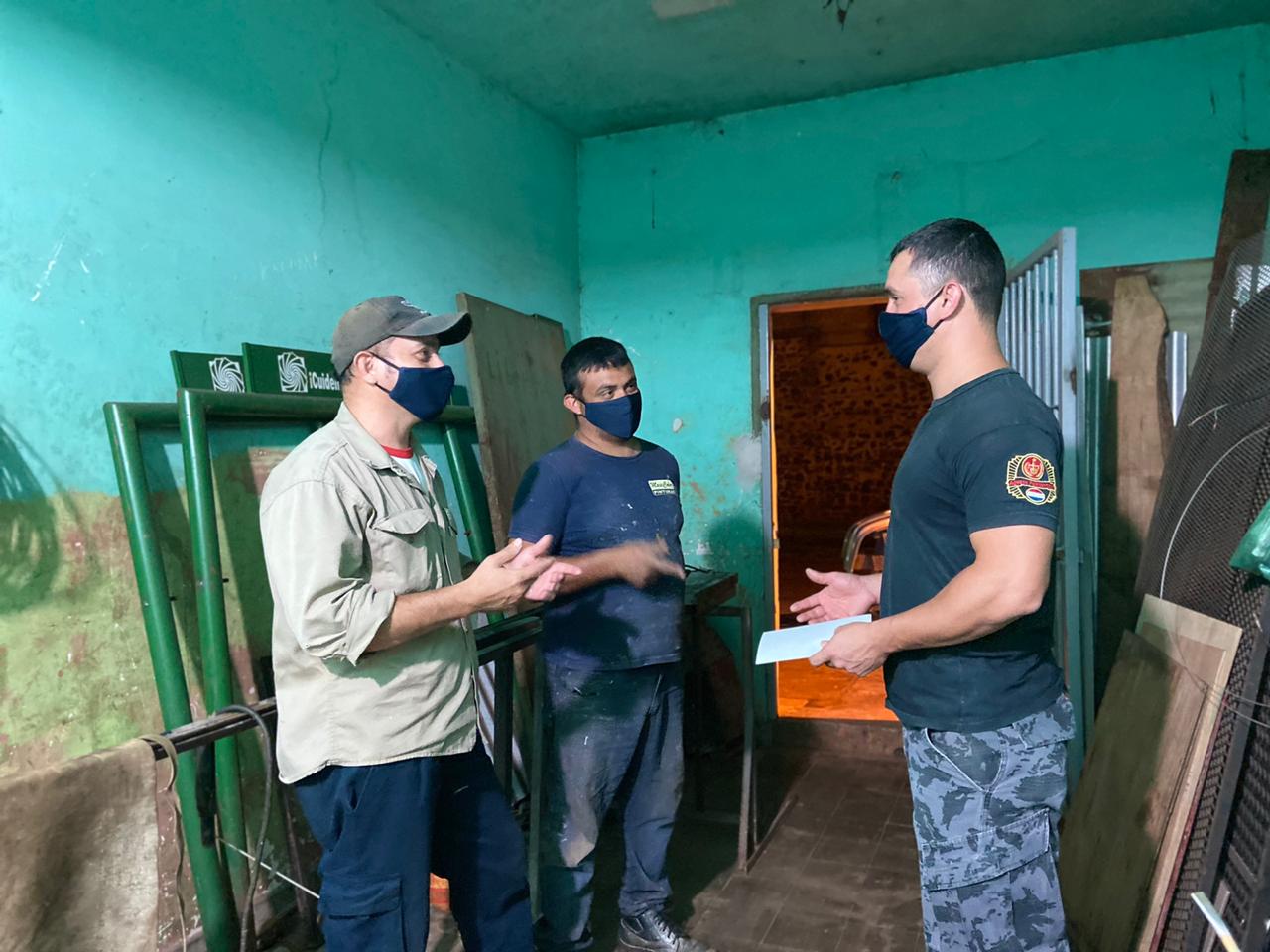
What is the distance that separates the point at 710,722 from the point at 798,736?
46 cm

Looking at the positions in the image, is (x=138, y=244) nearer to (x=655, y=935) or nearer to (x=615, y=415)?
(x=615, y=415)

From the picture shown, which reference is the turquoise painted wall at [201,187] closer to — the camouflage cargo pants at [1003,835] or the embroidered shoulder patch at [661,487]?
the embroidered shoulder patch at [661,487]

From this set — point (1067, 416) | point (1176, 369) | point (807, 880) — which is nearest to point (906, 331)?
point (1067, 416)

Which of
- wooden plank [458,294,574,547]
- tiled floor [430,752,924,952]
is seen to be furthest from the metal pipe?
wooden plank [458,294,574,547]

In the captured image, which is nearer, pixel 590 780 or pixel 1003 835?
pixel 1003 835

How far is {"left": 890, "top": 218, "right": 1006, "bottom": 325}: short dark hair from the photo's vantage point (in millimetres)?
1533

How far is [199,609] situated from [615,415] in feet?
3.83

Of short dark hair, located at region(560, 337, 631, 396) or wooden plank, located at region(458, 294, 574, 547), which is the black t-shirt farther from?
wooden plank, located at region(458, 294, 574, 547)

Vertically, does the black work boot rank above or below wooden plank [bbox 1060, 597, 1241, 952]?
below

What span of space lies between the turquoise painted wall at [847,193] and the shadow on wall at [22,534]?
2.80m

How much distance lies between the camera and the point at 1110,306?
3377mm

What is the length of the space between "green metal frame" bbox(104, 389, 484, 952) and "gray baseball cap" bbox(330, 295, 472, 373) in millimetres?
622

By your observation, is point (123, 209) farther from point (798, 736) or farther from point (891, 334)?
point (798, 736)

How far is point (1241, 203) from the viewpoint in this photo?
10.6 ft
